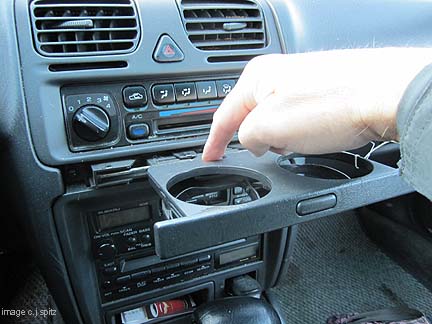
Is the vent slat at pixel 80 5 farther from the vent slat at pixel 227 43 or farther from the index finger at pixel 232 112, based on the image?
the index finger at pixel 232 112

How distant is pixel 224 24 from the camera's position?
2.47ft

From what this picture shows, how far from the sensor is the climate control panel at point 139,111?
0.64m

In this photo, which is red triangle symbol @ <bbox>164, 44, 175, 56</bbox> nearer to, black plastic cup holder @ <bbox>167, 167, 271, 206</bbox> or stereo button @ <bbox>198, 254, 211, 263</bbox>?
black plastic cup holder @ <bbox>167, 167, 271, 206</bbox>

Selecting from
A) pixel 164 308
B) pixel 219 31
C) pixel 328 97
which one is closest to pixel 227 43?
pixel 219 31

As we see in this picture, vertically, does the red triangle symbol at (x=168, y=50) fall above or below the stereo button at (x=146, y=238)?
above

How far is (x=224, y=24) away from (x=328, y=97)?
352mm

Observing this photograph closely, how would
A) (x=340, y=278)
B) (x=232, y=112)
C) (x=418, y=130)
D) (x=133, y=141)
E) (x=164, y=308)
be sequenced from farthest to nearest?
(x=340, y=278)
(x=164, y=308)
(x=133, y=141)
(x=232, y=112)
(x=418, y=130)

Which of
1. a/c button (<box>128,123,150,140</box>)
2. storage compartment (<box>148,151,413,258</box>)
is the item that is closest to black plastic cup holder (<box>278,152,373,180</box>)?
storage compartment (<box>148,151,413,258</box>)

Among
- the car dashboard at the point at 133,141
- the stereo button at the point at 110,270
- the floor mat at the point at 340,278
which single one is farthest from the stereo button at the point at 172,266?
the floor mat at the point at 340,278

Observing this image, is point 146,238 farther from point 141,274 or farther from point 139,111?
point 139,111

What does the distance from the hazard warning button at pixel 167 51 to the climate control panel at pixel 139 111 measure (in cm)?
4

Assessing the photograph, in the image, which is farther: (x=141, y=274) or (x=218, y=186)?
(x=141, y=274)

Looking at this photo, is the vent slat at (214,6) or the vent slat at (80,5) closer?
the vent slat at (80,5)

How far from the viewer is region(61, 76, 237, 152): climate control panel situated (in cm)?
64
